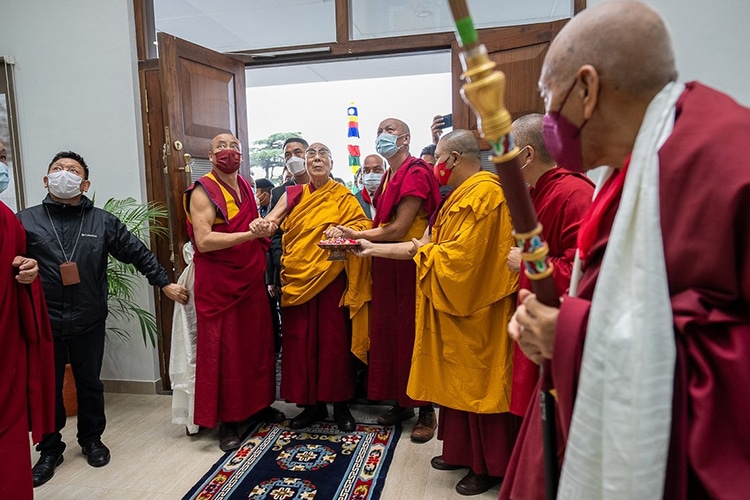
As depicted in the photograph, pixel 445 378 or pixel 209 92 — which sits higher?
pixel 209 92

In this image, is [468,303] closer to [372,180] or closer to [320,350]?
[320,350]

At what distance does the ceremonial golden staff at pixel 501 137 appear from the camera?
66cm

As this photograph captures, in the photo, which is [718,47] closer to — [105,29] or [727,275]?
[727,275]

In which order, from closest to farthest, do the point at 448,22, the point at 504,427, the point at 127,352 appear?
the point at 504,427, the point at 448,22, the point at 127,352

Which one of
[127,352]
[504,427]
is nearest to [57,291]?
[127,352]

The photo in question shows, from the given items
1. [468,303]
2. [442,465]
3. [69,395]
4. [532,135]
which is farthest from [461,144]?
[69,395]

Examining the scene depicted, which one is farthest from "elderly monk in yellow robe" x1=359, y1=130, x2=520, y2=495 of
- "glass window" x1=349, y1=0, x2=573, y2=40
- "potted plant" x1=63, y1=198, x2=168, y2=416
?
"potted plant" x1=63, y1=198, x2=168, y2=416

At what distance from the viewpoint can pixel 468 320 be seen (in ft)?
7.02

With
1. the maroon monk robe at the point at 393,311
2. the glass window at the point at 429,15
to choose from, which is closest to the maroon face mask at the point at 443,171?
the maroon monk robe at the point at 393,311

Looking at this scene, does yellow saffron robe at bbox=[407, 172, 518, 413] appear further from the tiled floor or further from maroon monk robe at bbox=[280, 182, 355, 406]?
maroon monk robe at bbox=[280, 182, 355, 406]

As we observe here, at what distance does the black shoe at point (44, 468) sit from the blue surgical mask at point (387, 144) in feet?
7.29

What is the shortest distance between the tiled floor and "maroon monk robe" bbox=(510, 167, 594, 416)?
759 mm

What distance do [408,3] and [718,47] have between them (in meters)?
1.87

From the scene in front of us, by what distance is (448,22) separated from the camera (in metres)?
3.30
